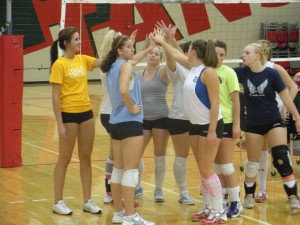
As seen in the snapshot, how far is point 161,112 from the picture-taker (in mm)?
7473

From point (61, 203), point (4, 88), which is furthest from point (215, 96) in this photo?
point (4, 88)

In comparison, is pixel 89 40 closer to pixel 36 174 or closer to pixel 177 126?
pixel 36 174

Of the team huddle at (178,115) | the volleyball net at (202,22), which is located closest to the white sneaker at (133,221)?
the team huddle at (178,115)

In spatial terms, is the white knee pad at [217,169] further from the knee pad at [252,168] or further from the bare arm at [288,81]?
the bare arm at [288,81]

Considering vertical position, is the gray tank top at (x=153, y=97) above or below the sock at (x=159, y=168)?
above

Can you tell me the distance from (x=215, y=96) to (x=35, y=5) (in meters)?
16.0

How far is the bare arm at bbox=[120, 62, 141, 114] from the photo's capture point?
620 centimetres

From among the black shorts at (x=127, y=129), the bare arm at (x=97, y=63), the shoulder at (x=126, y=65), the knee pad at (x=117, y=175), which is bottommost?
the knee pad at (x=117, y=175)

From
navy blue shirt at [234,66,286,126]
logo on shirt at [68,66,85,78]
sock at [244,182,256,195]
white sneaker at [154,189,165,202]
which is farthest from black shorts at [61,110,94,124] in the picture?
sock at [244,182,256,195]

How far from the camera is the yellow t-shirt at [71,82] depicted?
6.83 m

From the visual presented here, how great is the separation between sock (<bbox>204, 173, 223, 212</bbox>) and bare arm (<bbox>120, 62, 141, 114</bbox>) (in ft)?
3.25

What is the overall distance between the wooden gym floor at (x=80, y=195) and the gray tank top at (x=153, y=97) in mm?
1007

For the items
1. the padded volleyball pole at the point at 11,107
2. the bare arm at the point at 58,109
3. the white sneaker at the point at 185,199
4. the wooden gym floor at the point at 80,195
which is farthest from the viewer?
the padded volleyball pole at the point at 11,107

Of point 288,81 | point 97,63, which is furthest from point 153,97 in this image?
point 288,81
